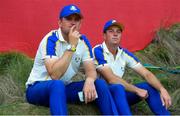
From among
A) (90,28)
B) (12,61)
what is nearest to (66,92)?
(12,61)

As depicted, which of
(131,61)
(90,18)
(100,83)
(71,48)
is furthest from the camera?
(90,18)

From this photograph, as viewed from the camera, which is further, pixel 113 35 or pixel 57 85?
pixel 113 35

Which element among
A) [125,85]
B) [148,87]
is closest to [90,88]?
[125,85]

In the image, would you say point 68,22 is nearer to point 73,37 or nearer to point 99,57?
point 73,37

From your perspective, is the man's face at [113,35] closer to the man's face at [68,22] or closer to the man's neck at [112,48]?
the man's neck at [112,48]

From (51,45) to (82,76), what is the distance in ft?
4.07

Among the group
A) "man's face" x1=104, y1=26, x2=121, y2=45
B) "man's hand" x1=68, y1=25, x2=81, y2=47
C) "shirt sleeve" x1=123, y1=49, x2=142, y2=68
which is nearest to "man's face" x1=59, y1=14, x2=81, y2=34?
"man's hand" x1=68, y1=25, x2=81, y2=47

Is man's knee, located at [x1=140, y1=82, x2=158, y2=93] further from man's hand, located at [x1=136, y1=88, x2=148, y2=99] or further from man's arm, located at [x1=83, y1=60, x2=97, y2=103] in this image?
man's arm, located at [x1=83, y1=60, x2=97, y2=103]

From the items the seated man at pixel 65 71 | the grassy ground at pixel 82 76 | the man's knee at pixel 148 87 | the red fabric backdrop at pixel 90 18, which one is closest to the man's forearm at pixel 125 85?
the man's knee at pixel 148 87

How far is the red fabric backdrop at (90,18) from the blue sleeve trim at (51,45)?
1581 mm

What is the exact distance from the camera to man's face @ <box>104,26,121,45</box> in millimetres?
4992

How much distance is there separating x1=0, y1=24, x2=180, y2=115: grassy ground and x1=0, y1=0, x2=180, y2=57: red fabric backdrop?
169 millimetres

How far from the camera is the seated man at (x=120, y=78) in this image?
4781 millimetres

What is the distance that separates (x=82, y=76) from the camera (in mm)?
5754
